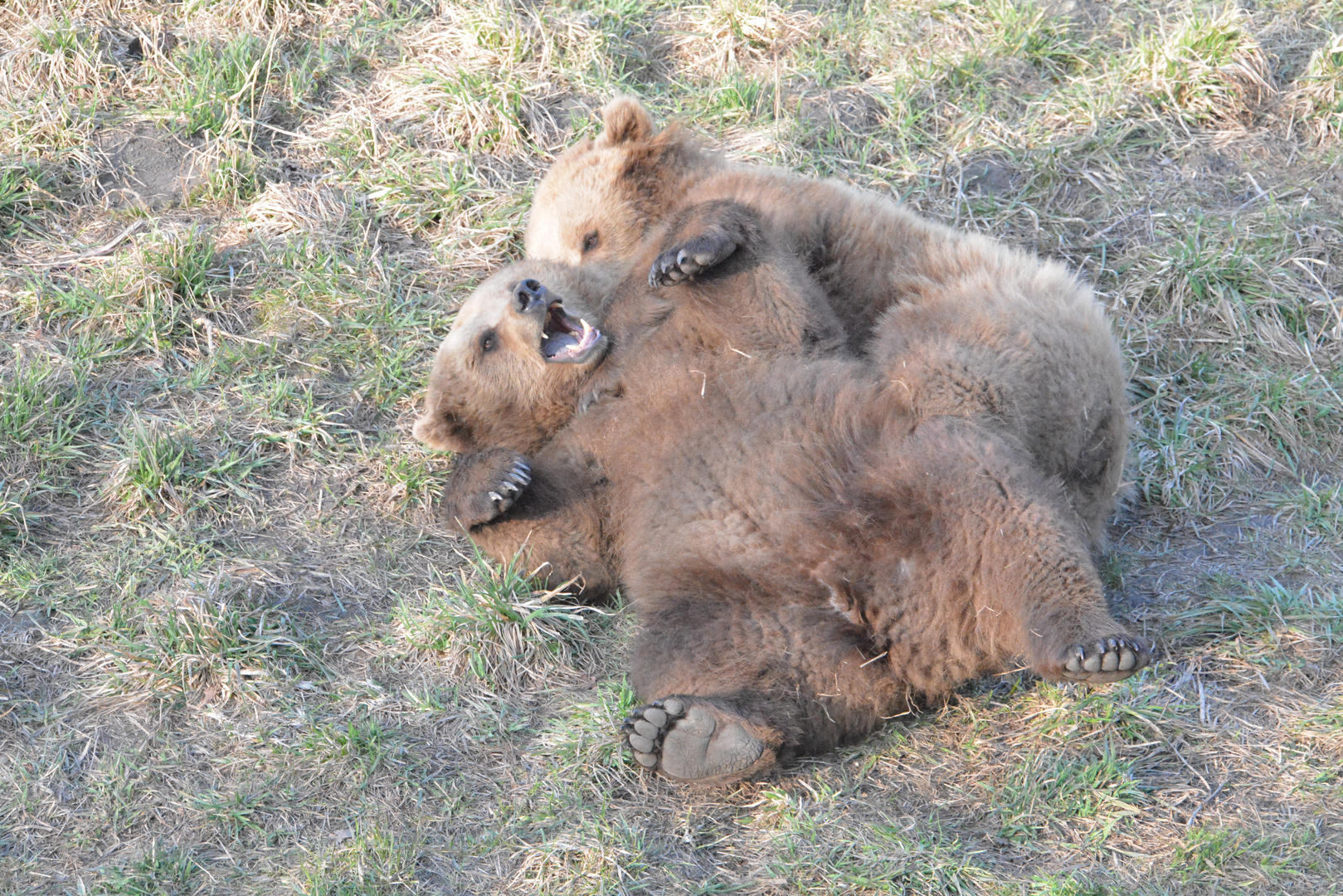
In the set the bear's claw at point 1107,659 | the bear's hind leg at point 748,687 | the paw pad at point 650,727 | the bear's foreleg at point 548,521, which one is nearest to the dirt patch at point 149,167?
the bear's foreleg at point 548,521

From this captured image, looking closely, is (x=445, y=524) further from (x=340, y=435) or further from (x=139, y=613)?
(x=139, y=613)

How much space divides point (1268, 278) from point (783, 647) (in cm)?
336

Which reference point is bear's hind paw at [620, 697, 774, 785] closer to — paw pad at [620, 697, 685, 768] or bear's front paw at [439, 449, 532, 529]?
paw pad at [620, 697, 685, 768]

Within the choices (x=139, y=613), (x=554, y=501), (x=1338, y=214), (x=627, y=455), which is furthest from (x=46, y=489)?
(x=1338, y=214)

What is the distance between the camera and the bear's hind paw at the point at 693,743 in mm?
3738

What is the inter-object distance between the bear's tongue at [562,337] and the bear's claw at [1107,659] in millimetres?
2312

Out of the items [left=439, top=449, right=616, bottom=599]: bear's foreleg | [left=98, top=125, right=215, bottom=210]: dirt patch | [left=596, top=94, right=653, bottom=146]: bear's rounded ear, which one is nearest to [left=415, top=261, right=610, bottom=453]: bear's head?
[left=439, top=449, right=616, bottom=599]: bear's foreleg

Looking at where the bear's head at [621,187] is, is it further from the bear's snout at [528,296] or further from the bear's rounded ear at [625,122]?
the bear's snout at [528,296]

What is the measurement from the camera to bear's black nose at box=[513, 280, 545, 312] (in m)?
4.90

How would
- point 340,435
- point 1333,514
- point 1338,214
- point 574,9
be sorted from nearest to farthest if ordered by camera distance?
point 1333,514
point 340,435
point 1338,214
point 574,9

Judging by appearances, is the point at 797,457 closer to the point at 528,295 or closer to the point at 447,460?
the point at 528,295

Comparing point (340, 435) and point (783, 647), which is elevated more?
point (783, 647)

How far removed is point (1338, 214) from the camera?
6.00 m

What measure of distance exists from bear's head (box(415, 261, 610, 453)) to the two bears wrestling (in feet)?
0.04
